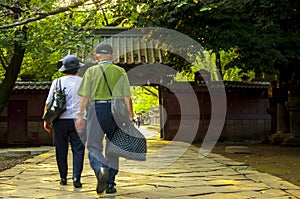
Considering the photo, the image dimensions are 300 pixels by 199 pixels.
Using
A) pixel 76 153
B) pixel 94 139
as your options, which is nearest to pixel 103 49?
pixel 94 139

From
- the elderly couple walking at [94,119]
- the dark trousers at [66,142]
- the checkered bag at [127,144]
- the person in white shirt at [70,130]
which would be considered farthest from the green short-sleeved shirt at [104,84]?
the dark trousers at [66,142]

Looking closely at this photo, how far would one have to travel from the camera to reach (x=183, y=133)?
19125 millimetres

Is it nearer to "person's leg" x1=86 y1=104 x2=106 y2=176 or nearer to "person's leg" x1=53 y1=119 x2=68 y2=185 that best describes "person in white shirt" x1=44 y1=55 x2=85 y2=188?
"person's leg" x1=53 y1=119 x2=68 y2=185

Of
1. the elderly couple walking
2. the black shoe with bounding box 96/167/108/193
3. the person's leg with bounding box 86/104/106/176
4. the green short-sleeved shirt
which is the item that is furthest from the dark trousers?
the black shoe with bounding box 96/167/108/193

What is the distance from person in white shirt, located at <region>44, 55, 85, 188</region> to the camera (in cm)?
611

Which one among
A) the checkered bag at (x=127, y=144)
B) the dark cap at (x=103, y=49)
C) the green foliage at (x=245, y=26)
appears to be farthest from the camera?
the green foliage at (x=245, y=26)

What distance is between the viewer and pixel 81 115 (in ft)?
19.5

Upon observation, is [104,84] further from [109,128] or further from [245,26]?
[245,26]

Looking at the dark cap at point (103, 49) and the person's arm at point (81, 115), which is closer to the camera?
the person's arm at point (81, 115)

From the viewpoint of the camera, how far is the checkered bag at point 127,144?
5461mm

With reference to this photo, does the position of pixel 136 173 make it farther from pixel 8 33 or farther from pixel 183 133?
pixel 183 133

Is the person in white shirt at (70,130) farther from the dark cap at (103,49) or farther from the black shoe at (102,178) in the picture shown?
the black shoe at (102,178)

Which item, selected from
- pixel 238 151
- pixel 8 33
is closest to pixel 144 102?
pixel 238 151

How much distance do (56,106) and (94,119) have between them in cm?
73
